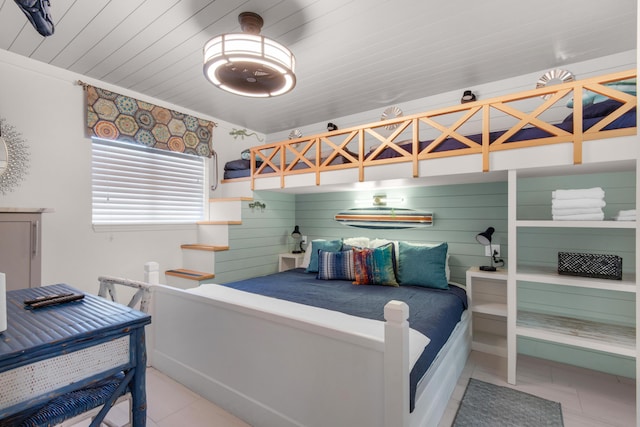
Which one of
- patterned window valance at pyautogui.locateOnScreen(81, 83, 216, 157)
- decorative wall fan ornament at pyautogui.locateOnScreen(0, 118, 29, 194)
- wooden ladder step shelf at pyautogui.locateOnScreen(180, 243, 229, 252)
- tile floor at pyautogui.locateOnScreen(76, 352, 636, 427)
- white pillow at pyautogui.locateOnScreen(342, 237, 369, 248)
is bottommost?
tile floor at pyautogui.locateOnScreen(76, 352, 636, 427)

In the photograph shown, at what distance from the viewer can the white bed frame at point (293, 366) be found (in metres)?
1.27

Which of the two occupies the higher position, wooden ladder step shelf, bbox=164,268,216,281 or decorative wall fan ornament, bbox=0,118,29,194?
decorative wall fan ornament, bbox=0,118,29,194

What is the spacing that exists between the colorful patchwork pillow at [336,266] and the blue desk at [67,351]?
1963mm

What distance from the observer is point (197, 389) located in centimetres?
201

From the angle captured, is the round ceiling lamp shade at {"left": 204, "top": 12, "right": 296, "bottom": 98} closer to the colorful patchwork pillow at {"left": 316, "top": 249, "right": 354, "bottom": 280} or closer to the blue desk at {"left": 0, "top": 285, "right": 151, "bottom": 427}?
the blue desk at {"left": 0, "top": 285, "right": 151, "bottom": 427}

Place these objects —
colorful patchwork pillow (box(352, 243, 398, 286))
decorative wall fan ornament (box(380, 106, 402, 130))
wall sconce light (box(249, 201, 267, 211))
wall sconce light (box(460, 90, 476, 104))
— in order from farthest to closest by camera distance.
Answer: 1. wall sconce light (box(249, 201, 267, 211))
2. decorative wall fan ornament (box(380, 106, 402, 130))
3. wall sconce light (box(460, 90, 476, 104))
4. colorful patchwork pillow (box(352, 243, 398, 286))

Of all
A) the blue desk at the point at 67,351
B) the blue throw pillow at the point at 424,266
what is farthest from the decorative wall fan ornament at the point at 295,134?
the blue desk at the point at 67,351

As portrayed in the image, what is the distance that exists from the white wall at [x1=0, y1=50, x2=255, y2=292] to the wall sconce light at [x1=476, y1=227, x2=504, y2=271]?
3.41 metres

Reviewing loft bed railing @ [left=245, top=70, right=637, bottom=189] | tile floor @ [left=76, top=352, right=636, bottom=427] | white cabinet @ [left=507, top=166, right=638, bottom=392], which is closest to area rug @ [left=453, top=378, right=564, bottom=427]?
tile floor @ [left=76, top=352, right=636, bottom=427]

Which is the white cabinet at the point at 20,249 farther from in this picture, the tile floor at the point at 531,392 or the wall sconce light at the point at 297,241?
the wall sconce light at the point at 297,241

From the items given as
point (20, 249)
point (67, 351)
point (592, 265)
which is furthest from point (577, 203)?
point (20, 249)

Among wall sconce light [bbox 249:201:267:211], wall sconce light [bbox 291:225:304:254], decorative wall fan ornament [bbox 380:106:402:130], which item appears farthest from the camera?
wall sconce light [bbox 291:225:304:254]

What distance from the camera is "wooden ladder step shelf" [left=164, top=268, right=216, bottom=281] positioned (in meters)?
3.07

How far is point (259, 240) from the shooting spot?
3.72m
